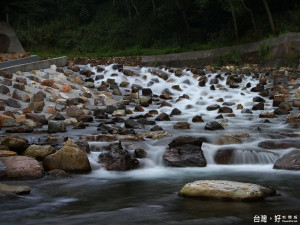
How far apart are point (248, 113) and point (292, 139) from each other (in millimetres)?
3375

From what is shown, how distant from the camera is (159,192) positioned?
4551 mm

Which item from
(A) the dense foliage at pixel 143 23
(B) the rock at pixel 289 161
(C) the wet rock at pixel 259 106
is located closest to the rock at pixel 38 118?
(B) the rock at pixel 289 161

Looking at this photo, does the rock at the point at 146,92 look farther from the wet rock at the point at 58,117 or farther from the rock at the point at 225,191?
the rock at the point at 225,191

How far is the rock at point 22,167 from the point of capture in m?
4.98

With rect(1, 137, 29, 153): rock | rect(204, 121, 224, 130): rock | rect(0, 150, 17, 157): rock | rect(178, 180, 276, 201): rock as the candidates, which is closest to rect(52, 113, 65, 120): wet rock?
rect(1, 137, 29, 153): rock

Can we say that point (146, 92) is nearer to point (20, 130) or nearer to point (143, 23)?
point (20, 130)

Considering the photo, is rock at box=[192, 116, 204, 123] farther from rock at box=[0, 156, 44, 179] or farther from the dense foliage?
the dense foliage

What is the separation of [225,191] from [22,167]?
8.90 feet

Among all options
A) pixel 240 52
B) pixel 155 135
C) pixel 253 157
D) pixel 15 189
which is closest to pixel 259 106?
pixel 155 135

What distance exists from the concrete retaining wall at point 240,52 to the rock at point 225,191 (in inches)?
535

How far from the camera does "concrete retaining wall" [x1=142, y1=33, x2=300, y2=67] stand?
16.5 m

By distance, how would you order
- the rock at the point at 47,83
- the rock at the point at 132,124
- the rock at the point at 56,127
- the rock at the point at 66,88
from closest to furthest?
the rock at the point at 56,127 < the rock at the point at 132,124 < the rock at the point at 66,88 < the rock at the point at 47,83

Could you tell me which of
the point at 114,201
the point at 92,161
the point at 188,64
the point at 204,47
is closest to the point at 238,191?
the point at 114,201

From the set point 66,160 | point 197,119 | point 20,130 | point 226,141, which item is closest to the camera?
point 66,160
